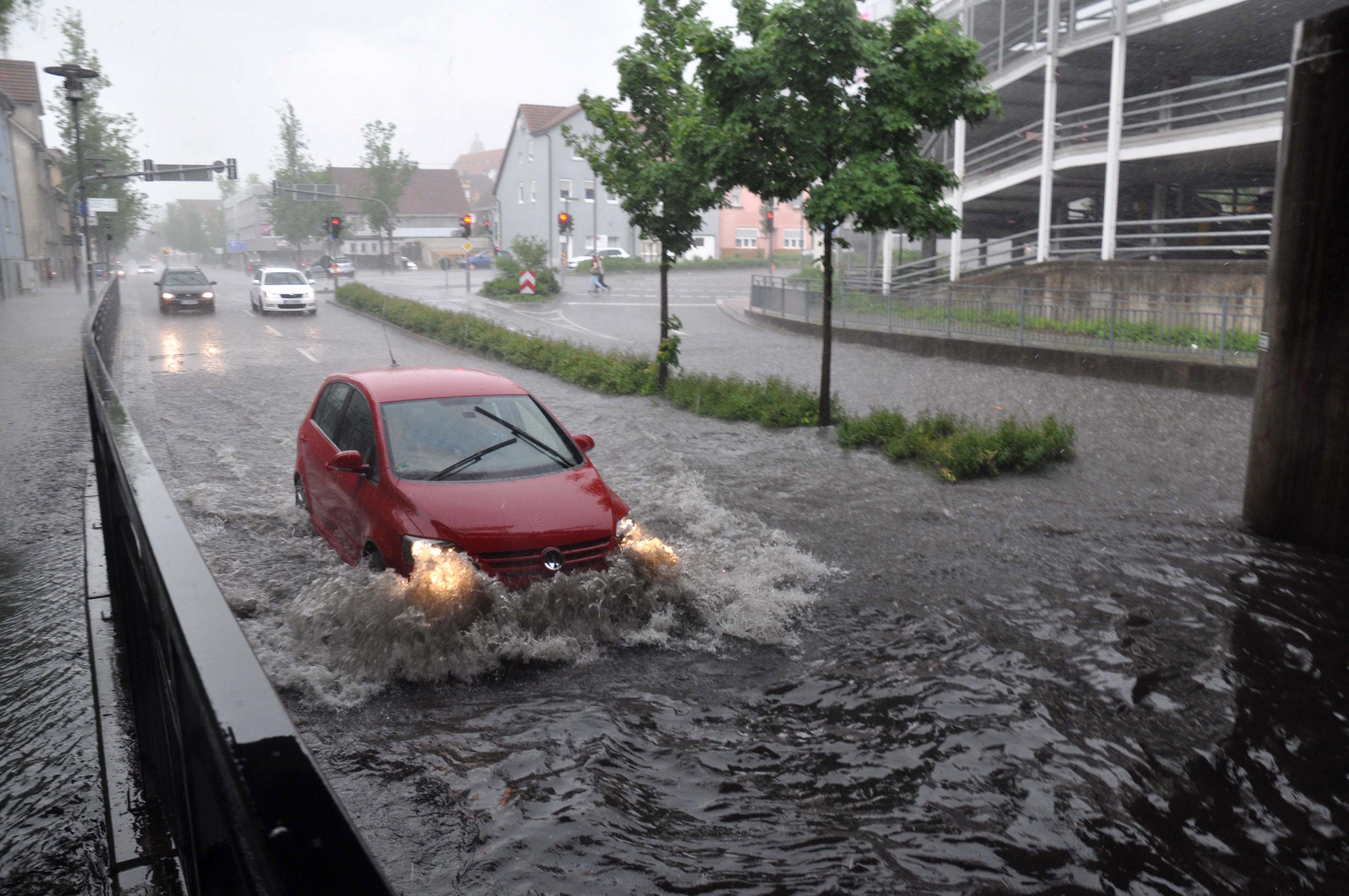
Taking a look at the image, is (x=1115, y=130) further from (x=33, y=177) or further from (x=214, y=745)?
(x=33, y=177)

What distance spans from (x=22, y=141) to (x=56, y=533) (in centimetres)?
5709

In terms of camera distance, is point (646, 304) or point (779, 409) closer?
point (779, 409)

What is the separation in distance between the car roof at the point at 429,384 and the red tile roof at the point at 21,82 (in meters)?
62.4

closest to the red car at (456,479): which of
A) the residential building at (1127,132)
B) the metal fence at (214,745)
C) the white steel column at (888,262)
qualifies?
the metal fence at (214,745)

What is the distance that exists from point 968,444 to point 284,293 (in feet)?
100

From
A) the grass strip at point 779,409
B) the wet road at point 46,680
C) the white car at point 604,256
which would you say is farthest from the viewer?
the white car at point 604,256

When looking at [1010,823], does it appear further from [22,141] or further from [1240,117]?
[22,141]

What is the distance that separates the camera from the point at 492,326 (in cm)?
2667

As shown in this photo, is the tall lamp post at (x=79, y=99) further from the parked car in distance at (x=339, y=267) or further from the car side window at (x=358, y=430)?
the car side window at (x=358, y=430)

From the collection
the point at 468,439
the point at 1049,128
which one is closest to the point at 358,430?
the point at 468,439

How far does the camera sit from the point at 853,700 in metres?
5.94

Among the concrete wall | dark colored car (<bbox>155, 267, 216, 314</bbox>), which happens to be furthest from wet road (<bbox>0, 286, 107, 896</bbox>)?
dark colored car (<bbox>155, 267, 216, 314</bbox>)

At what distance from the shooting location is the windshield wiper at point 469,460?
23.3ft

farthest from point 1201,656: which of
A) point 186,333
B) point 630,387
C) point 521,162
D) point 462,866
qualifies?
point 521,162
